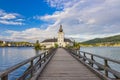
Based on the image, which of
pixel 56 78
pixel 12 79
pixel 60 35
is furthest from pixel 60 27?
pixel 56 78

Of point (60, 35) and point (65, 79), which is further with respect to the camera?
point (60, 35)

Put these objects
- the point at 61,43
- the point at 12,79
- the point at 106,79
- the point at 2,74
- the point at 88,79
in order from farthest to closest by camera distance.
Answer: the point at 61,43 < the point at 12,79 < the point at 88,79 < the point at 106,79 < the point at 2,74

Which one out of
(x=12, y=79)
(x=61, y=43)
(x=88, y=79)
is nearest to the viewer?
(x=88, y=79)

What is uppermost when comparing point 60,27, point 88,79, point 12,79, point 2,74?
point 60,27

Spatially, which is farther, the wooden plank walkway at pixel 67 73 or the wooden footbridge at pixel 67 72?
the wooden plank walkway at pixel 67 73

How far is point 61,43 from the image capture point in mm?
180750

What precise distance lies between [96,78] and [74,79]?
105 centimetres

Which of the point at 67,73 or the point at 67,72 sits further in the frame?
the point at 67,72

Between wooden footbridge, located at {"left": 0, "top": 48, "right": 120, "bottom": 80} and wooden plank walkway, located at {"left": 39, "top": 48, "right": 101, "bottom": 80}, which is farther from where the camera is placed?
wooden plank walkway, located at {"left": 39, "top": 48, "right": 101, "bottom": 80}

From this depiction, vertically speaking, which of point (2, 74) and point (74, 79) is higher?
point (2, 74)

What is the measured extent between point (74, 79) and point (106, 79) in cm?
182

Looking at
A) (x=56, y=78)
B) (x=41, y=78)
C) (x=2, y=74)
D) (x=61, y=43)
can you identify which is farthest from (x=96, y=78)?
(x=61, y=43)

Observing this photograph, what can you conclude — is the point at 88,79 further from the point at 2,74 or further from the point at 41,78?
the point at 2,74

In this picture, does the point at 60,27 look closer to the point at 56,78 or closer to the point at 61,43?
the point at 61,43
